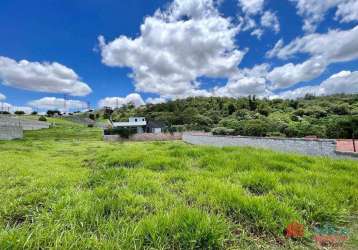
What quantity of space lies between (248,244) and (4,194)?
402 cm

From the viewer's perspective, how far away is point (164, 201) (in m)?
3.01

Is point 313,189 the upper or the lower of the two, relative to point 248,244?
upper

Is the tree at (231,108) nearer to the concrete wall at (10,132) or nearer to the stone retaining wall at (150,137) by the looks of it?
the stone retaining wall at (150,137)

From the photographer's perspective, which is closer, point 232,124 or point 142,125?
point 232,124

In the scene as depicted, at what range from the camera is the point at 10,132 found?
22016mm

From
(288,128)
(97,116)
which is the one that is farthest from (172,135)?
(97,116)

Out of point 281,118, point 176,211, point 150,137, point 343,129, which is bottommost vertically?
point 150,137

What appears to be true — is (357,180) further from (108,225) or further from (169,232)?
(108,225)

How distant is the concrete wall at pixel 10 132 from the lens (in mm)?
21078

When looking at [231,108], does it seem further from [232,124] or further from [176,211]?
[176,211]

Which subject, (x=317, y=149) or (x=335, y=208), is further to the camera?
(x=317, y=149)

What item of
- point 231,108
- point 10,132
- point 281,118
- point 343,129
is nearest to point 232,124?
point 281,118

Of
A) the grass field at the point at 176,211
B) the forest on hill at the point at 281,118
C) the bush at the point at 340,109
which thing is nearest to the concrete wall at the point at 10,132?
the forest on hill at the point at 281,118

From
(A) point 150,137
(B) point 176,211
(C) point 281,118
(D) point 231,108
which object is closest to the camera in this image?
(B) point 176,211
